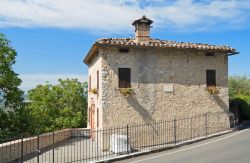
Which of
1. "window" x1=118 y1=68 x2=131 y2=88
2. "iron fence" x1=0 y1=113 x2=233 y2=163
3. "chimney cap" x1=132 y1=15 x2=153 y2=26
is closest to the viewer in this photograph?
"iron fence" x1=0 y1=113 x2=233 y2=163

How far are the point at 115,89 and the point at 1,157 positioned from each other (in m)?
7.13

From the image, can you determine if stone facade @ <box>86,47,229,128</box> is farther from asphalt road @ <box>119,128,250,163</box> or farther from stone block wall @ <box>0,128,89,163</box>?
stone block wall @ <box>0,128,89,163</box>

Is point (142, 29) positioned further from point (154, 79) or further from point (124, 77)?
point (124, 77)

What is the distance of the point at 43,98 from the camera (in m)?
34.3

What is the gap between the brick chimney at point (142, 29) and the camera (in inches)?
845

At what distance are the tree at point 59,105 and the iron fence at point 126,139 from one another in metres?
8.34

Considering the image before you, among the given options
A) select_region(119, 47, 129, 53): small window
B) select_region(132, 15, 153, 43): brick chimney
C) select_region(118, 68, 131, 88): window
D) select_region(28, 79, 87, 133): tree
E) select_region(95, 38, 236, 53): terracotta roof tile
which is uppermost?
select_region(132, 15, 153, 43): brick chimney

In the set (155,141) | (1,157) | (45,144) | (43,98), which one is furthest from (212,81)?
(43,98)

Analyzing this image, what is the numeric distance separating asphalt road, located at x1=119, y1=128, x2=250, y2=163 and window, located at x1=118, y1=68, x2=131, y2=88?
14.7ft

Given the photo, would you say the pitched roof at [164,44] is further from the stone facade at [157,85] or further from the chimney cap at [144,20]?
the chimney cap at [144,20]

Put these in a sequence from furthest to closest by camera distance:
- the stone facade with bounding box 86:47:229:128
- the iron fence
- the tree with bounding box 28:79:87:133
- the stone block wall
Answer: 1. the tree with bounding box 28:79:87:133
2. the stone facade with bounding box 86:47:229:128
3. the iron fence
4. the stone block wall

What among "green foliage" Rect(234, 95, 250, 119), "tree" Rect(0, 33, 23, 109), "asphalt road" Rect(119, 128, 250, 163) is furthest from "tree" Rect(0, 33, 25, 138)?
"green foliage" Rect(234, 95, 250, 119)

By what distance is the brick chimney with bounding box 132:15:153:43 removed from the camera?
21.5 m

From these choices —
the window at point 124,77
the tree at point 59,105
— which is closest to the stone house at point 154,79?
the window at point 124,77
